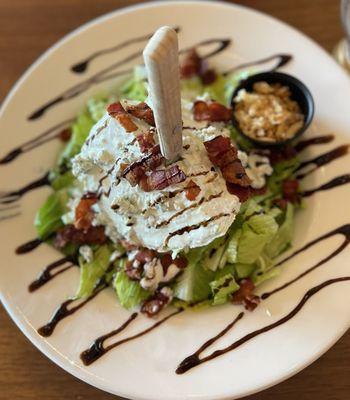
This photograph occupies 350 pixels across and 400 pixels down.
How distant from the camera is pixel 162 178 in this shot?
5.54ft

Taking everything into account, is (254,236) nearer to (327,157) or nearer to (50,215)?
(327,157)

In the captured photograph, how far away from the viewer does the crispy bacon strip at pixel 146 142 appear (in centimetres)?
170

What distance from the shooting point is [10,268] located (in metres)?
1.99

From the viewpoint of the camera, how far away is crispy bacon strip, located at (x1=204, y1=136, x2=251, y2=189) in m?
1.76

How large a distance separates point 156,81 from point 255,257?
0.98 m

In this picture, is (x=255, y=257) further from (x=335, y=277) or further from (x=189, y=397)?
(x=189, y=397)

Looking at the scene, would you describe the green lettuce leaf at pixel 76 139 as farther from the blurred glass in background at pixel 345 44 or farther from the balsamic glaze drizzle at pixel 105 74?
the blurred glass in background at pixel 345 44

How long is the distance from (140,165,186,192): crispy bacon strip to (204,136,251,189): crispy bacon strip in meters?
0.16

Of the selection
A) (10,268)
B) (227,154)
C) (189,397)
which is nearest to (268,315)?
(189,397)

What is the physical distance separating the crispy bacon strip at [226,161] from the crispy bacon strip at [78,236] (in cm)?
63

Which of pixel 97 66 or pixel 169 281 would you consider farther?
pixel 97 66

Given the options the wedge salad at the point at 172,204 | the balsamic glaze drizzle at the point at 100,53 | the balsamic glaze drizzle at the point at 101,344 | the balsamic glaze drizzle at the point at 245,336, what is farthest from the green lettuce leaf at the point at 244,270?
the balsamic glaze drizzle at the point at 100,53

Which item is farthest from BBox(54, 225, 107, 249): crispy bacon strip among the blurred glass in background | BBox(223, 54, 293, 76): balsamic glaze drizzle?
the blurred glass in background

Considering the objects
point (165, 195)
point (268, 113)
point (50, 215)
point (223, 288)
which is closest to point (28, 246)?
point (50, 215)
